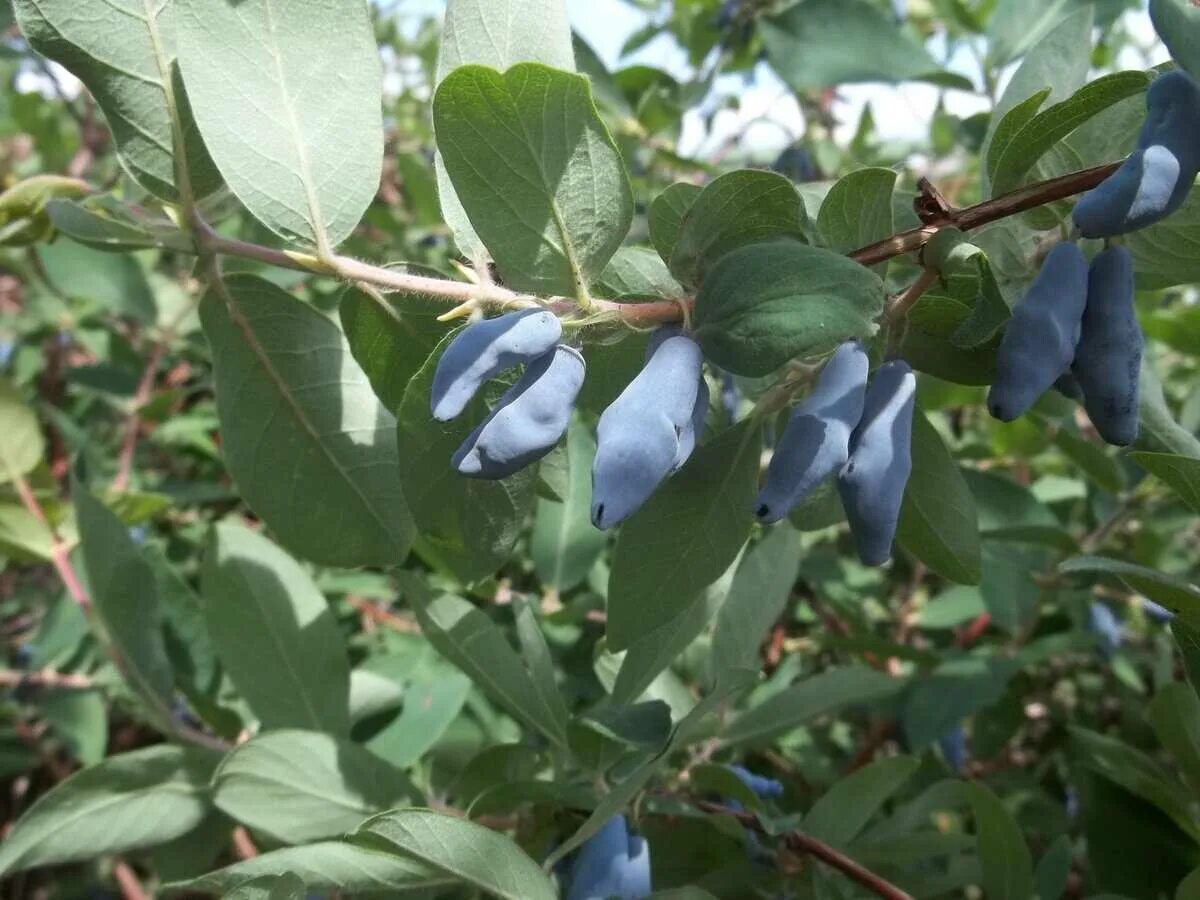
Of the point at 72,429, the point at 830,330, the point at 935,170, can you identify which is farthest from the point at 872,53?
the point at 72,429

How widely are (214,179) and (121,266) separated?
3.95ft

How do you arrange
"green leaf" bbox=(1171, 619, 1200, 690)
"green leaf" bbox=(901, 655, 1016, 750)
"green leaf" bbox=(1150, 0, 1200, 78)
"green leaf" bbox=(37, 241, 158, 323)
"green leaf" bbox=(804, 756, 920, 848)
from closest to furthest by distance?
"green leaf" bbox=(1150, 0, 1200, 78), "green leaf" bbox=(1171, 619, 1200, 690), "green leaf" bbox=(804, 756, 920, 848), "green leaf" bbox=(901, 655, 1016, 750), "green leaf" bbox=(37, 241, 158, 323)

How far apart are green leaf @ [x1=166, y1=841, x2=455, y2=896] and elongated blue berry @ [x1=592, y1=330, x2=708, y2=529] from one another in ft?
1.06

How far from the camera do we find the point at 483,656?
103 centimetres

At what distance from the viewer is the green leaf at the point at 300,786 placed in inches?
39.2

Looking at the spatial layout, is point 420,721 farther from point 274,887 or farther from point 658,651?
point 274,887

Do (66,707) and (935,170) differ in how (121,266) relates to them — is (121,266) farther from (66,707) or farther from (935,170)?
(935,170)

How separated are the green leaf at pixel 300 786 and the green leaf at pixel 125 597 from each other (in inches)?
10.5

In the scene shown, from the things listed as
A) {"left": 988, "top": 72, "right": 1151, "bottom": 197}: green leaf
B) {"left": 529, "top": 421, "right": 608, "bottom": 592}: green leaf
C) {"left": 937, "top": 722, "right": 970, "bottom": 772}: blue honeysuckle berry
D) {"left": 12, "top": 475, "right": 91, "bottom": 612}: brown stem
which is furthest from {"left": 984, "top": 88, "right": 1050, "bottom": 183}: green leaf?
{"left": 12, "top": 475, "right": 91, "bottom": 612}: brown stem

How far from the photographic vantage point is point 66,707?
1728 millimetres

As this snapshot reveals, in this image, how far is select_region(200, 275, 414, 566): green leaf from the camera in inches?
36.5

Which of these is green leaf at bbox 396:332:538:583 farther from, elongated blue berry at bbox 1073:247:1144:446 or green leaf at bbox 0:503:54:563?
green leaf at bbox 0:503:54:563

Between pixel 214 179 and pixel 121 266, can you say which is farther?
pixel 121 266

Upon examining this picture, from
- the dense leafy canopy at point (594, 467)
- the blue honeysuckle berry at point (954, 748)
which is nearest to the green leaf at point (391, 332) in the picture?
the dense leafy canopy at point (594, 467)
